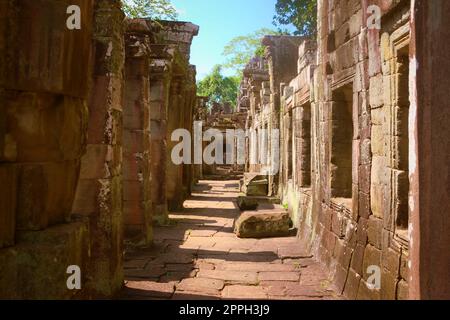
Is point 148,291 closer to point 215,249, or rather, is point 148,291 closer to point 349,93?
point 215,249

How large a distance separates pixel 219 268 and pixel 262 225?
259 cm

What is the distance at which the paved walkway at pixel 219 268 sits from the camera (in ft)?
17.6

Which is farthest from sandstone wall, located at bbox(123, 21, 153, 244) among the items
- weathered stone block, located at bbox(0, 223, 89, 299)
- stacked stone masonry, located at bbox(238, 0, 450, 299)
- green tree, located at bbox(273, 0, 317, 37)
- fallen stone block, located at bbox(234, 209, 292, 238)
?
green tree, located at bbox(273, 0, 317, 37)

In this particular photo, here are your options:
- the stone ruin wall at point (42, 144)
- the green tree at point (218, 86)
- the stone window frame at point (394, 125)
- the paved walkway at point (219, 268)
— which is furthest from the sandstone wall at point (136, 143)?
the green tree at point (218, 86)

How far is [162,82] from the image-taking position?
1019cm

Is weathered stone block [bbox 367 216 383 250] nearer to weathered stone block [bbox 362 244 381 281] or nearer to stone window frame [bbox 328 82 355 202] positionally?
weathered stone block [bbox 362 244 381 281]

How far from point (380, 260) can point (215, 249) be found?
4024mm

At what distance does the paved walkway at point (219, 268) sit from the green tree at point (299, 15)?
53.8 feet

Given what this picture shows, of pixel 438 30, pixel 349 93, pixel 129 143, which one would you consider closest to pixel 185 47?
pixel 129 143

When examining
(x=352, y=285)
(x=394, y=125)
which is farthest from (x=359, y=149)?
(x=352, y=285)

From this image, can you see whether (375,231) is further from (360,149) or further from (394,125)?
(394,125)

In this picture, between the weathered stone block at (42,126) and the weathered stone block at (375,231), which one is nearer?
the weathered stone block at (42,126)

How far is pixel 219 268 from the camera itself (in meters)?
6.62

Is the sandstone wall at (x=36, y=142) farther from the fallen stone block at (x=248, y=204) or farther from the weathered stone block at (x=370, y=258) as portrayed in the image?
the fallen stone block at (x=248, y=204)
